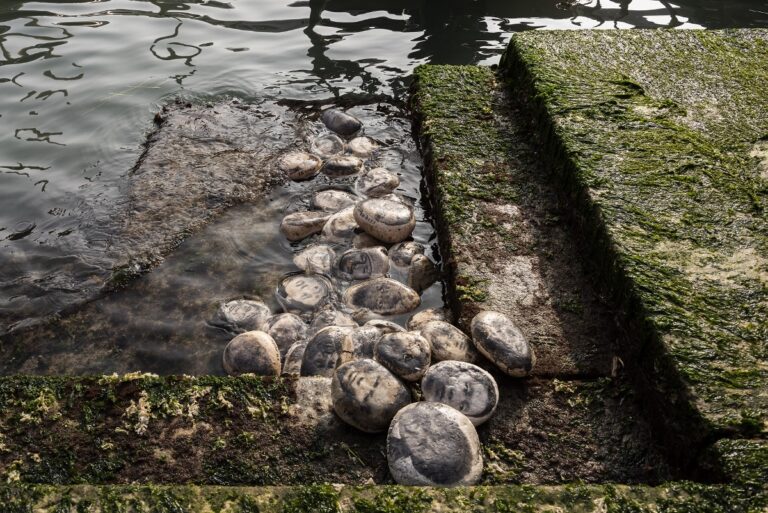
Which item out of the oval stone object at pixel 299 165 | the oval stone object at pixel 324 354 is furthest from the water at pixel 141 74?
the oval stone object at pixel 324 354

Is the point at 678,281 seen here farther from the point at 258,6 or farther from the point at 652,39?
the point at 258,6

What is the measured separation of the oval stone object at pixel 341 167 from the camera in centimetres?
481

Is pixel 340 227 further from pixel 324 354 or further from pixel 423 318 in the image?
pixel 324 354

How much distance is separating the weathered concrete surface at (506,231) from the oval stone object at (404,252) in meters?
0.23

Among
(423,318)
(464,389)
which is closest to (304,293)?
(423,318)

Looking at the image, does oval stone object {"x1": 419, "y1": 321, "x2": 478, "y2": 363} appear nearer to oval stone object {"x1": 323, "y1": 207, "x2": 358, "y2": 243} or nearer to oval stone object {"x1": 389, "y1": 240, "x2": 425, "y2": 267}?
oval stone object {"x1": 389, "y1": 240, "x2": 425, "y2": 267}

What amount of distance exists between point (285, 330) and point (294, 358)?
24 centimetres

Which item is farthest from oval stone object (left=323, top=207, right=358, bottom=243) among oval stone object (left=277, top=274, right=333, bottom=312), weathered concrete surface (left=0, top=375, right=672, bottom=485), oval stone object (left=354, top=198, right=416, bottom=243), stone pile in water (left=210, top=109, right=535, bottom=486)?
weathered concrete surface (left=0, top=375, right=672, bottom=485)

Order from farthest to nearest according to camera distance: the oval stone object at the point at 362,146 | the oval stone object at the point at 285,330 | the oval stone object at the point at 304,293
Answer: the oval stone object at the point at 362,146, the oval stone object at the point at 304,293, the oval stone object at the point at 285,330

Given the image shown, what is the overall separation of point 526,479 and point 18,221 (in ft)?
12.7

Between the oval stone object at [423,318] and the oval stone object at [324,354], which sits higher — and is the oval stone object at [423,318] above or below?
below

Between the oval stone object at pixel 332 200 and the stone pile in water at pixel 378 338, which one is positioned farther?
the oval stone object at pixel 332 200

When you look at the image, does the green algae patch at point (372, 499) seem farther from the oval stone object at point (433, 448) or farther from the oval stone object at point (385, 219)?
the oval stone object at point (385, 219)

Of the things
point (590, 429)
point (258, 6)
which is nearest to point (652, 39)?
point (590, 429)
